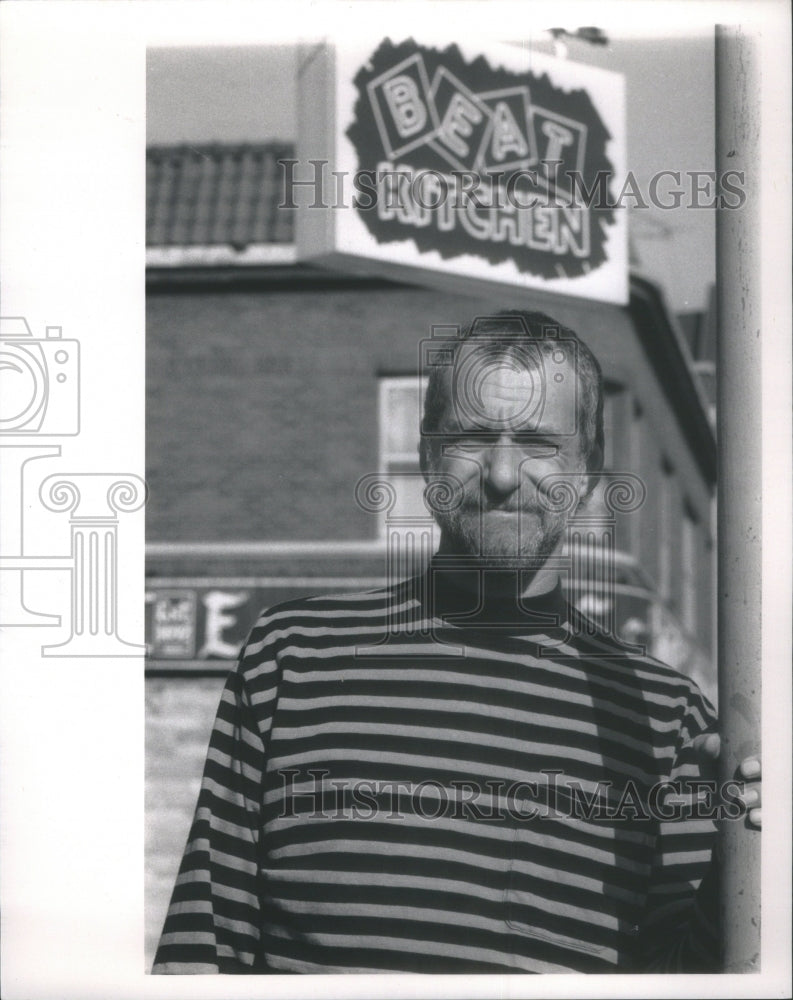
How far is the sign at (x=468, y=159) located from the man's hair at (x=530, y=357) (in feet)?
0.46

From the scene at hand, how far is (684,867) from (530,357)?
1.25 metres

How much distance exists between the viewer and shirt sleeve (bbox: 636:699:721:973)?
3.03 m

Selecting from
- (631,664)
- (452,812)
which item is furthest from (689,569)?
(452,812)

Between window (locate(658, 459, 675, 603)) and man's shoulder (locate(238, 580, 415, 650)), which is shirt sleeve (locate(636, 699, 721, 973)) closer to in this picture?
window (locate(658, 459, 675, 603))

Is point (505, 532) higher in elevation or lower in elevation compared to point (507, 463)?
lower

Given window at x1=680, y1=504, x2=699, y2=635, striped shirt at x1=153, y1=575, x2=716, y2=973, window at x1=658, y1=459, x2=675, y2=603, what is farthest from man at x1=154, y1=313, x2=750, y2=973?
window at x1=680, y1=504, x2=699, y2=635

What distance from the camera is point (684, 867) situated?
10.0 ft

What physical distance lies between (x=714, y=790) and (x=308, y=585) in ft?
3.67

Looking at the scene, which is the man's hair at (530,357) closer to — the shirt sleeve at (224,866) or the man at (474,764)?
the man at (474,764)

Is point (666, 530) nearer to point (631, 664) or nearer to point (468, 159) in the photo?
point (631, 664)

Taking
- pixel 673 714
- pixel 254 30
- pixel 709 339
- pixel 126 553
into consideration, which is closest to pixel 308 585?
pixel 126 553

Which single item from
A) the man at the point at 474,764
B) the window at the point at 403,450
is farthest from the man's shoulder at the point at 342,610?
the window at the point at 403,450

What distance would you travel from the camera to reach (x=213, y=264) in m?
4.16

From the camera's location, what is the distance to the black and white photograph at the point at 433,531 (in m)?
3.07
